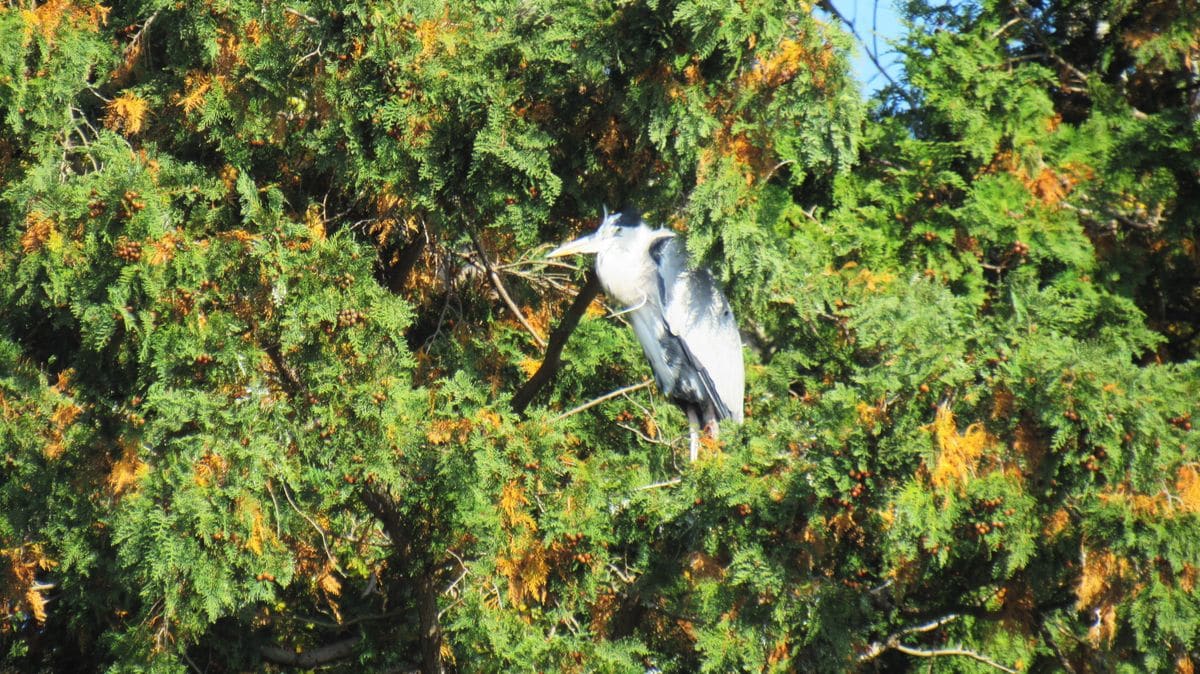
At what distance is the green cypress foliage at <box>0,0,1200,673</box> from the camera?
13.1 ft

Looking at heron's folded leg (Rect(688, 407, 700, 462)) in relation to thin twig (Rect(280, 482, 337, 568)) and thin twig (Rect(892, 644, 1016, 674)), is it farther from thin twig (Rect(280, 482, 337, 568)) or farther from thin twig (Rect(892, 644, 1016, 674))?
thin twig (Rect(280, 482, 337, 568))

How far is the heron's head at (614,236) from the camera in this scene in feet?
16.4

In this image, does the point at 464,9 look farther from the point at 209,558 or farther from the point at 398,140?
the point at 209,558

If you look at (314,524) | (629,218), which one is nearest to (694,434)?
(629,218)

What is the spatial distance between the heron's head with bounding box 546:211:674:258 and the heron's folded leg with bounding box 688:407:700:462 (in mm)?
683

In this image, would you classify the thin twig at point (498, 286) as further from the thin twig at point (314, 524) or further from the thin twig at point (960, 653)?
the thin twig at point (960, 653)

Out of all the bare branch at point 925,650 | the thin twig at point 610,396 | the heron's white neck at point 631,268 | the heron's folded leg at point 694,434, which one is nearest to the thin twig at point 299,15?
the heron's white neck at point 631,268

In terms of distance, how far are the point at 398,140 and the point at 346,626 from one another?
6.30 feet

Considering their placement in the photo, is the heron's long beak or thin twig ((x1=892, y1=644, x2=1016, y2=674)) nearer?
thin twig ((x1=892, y1=644, x2=1016, y2=674))

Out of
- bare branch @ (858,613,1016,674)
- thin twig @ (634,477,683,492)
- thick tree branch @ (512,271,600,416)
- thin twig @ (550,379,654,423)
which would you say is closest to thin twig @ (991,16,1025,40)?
thin twig @ (550,379,654,423)

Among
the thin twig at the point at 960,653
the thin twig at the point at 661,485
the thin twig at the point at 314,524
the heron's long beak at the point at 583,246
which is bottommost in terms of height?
the thin twig at the point at 960,653

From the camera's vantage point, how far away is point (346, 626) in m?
5.52

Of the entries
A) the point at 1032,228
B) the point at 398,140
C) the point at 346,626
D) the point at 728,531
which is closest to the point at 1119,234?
the point at 1032,228

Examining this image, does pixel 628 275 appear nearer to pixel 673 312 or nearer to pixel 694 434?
pixel 673 312
